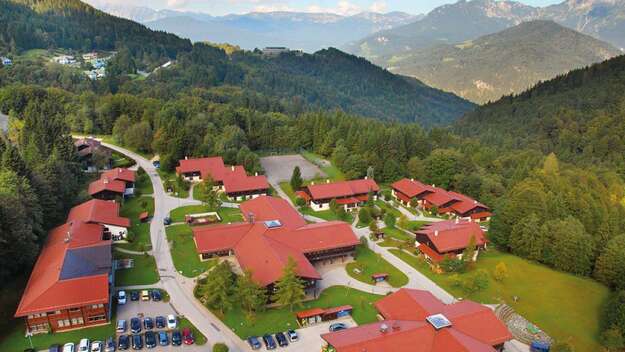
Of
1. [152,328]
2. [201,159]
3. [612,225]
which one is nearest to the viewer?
[152,328]

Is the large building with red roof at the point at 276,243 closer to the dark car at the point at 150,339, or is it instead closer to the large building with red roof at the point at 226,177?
the dark car at the point at 150,339

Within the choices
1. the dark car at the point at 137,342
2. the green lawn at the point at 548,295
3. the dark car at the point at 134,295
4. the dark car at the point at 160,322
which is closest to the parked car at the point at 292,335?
the dark car at the point at 160,322

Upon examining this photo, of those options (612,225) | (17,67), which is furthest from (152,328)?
(17,67)

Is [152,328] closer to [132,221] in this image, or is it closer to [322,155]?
[132,221]

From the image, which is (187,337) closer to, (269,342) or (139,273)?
(269,342)

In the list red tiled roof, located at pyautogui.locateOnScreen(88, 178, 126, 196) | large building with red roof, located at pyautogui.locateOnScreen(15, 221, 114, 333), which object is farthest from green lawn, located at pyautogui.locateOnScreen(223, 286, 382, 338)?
red tiled roof, located at pyautogui.locateOnScreen(88, 178, 126, 196)

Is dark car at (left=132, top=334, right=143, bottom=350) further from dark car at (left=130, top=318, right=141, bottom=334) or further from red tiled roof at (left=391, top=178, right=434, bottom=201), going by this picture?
red tiled roof at (left=391, top=178, right=434, bottom=201)
